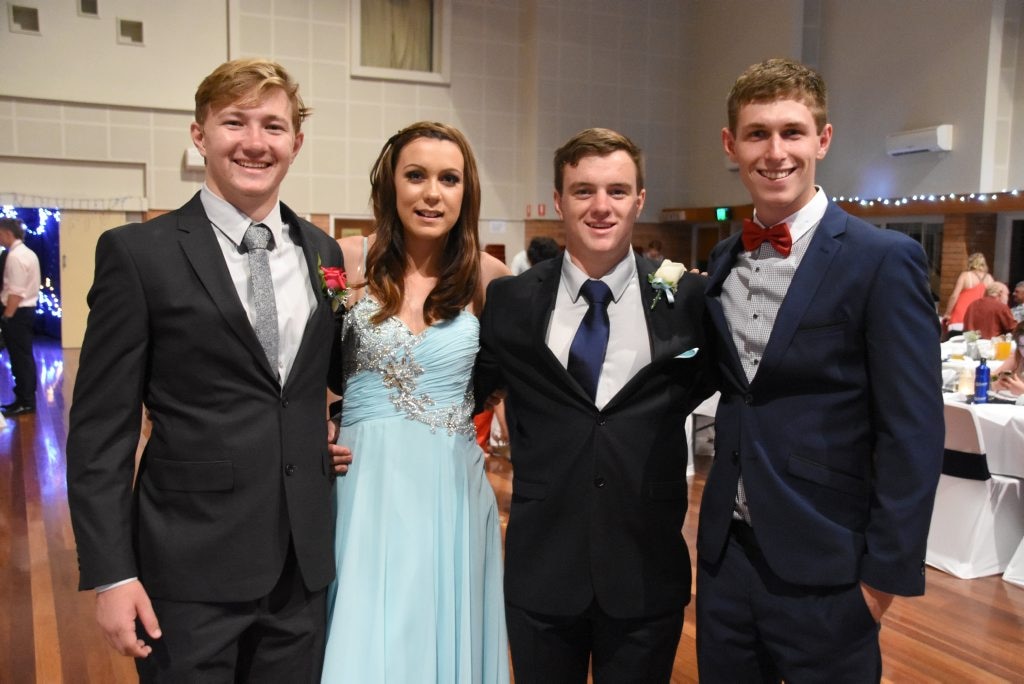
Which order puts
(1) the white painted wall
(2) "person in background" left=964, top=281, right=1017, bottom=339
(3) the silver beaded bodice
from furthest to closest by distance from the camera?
(1) the white painted wall → (2) "person in background" left=964, top=281, right=1017, bottom=339 → (3) the silver beaded bodice

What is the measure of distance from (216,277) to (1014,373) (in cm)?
466

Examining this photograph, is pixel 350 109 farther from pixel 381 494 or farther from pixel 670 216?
pixel 381 494

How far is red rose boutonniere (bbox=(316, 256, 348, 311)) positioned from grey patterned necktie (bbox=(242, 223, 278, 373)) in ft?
0.43

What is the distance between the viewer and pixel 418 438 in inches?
82.3

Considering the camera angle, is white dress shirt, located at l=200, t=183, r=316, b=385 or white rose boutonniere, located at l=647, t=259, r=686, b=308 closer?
white dress shirt, located at l=200, t=183, r=316, b=385

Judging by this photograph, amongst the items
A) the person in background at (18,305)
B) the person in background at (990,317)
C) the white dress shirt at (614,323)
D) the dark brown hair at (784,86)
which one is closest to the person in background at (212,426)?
the white dress shirt at (614,323)

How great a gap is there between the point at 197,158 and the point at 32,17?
2.77m

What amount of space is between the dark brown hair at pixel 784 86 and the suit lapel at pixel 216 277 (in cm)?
117

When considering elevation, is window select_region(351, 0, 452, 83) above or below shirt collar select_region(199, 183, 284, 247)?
above

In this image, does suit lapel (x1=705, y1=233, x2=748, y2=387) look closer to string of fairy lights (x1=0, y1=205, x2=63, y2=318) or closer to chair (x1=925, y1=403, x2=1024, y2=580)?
chair (x1=925, y1=403, x2=1024, y2=580)

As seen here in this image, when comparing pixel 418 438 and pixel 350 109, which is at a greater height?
pixel 350 109

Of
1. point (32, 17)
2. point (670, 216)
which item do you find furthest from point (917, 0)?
point (32, 17)

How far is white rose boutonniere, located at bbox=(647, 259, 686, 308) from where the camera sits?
1.96 m

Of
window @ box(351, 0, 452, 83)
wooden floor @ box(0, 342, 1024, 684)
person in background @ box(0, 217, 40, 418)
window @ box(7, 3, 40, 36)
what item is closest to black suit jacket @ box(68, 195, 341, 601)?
wooden floor @ box(0, 342, 1024, 684)
